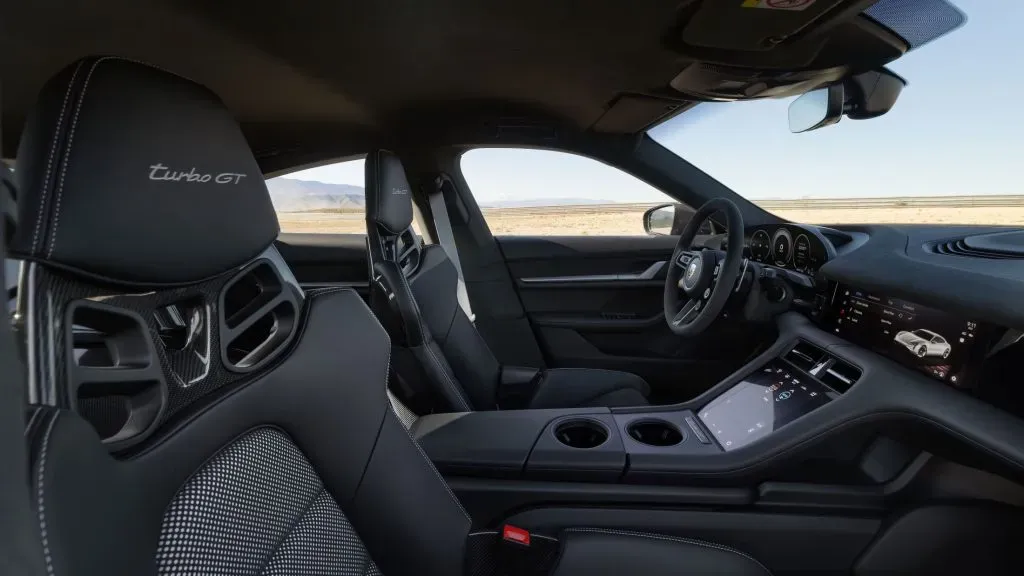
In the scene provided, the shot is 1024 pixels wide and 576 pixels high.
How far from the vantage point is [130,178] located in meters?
0.63

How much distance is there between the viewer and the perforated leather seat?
1.81 ft

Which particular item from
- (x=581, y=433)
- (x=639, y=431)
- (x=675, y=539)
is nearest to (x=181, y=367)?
(x=675, y=539)

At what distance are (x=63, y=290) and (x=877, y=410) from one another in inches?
59.0

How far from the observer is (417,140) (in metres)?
2.91

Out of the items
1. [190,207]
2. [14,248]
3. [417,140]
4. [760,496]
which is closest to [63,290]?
[14,248]

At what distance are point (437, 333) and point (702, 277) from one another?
89 centimetres

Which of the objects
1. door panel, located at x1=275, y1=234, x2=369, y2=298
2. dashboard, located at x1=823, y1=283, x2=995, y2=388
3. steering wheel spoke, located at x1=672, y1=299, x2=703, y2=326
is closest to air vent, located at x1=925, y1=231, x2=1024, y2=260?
dashboard, located at x1=823, y1=283, x2=995, y2=388

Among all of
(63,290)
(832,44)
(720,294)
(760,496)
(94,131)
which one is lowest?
(760,496)

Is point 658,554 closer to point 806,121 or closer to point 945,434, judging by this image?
point 945,434

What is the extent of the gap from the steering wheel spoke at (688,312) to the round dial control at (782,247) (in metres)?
0.53

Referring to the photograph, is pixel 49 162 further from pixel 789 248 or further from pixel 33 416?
pixel 789 248

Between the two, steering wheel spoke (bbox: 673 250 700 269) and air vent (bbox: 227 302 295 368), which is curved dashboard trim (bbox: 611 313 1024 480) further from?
air vent (bbox: 227 302 295 368)

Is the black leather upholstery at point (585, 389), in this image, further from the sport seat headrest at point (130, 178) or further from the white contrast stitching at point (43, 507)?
the white contrast stitching at point (43, 507)

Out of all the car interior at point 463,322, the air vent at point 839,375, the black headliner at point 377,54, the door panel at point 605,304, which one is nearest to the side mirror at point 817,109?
the car interior at point 463,322
